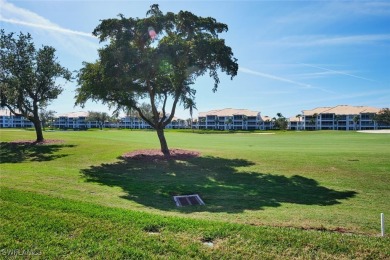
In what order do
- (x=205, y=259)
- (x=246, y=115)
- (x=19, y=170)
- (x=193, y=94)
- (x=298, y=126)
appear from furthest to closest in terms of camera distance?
(x=298, y=126) < (x=246, y=115) < (x=193, y=94) < (x=19, y=170) < (x=205, y=259)

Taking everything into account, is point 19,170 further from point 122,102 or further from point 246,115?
point 246,115

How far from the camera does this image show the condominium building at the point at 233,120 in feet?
600

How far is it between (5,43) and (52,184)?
3096cm

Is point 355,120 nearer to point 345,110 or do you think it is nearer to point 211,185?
point 345,110

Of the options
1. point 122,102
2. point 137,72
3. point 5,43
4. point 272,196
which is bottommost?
point 272,196

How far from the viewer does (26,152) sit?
3291 cm

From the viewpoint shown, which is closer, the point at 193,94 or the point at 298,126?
the point at 193,94

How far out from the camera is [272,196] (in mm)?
15227

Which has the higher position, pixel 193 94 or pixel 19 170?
pixel 193 94

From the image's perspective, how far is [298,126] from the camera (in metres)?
194

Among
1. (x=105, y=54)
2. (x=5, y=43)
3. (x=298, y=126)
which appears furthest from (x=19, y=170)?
(x=298, y=126)

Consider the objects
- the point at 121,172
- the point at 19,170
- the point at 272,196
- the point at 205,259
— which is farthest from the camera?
the point at 121,172

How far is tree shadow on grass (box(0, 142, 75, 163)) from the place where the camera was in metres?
28.0

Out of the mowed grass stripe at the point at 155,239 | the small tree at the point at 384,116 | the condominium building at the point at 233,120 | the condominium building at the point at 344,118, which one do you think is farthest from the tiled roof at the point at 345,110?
the mowed grass stripe at the point at 155,239
